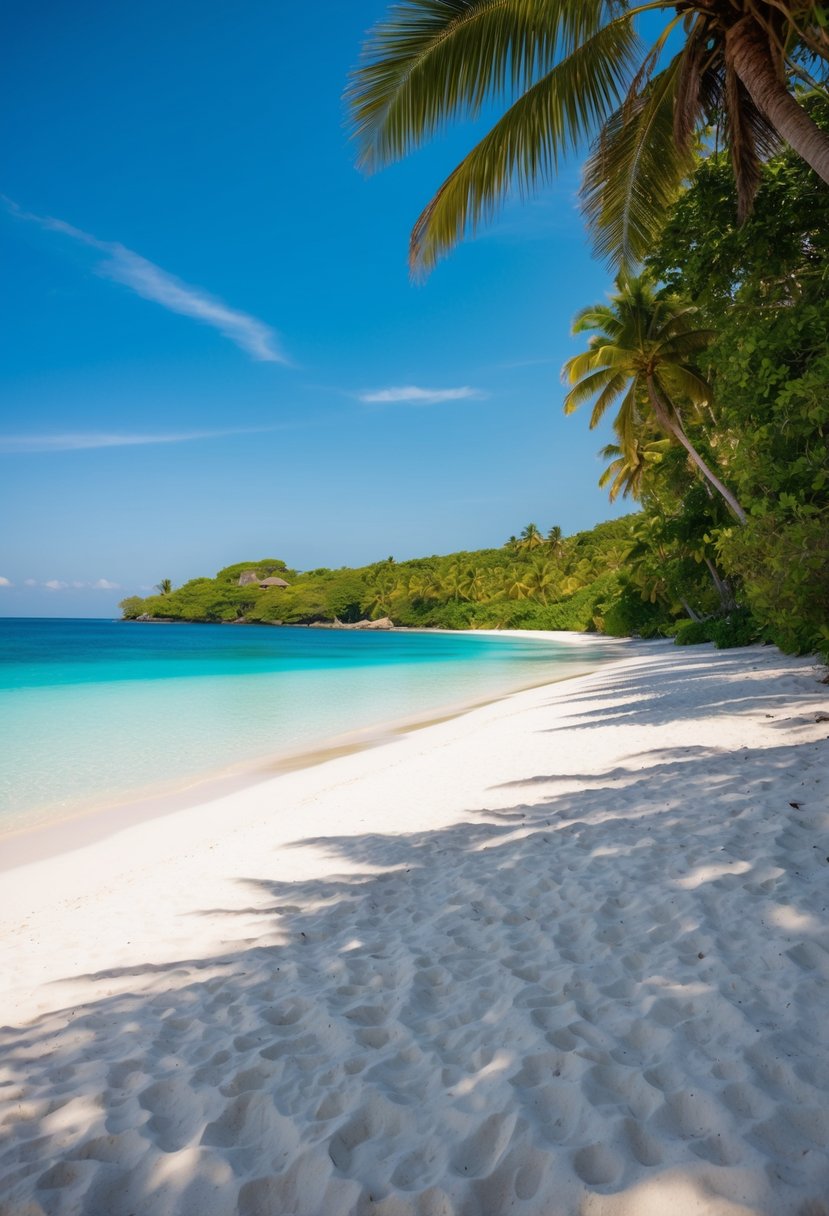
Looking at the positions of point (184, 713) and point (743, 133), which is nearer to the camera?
point (743, 133)

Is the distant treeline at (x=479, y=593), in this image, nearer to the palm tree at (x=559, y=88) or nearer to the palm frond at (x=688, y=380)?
the palm frond at (x=688, y=380)

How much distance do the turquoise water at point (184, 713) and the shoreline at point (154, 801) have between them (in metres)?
0.11

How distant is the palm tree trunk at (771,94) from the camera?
519 centimetres

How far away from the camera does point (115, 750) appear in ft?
42.2

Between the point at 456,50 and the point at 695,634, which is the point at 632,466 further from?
the point at 456,50

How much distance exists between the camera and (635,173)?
7.98 m

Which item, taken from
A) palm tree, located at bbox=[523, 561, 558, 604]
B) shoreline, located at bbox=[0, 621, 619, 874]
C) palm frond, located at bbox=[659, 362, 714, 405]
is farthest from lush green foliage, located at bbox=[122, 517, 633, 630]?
shoreline, located at bbox=[0, 621, 619, 874]

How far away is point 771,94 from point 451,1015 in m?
6.96

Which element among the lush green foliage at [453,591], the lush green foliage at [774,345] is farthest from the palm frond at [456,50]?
the lush green foliage at [453,591]

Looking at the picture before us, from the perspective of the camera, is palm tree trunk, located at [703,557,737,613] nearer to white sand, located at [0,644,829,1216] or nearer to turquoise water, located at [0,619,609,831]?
turquoise water, located at [0,619,609,831]

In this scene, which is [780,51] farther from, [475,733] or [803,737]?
[475,733]

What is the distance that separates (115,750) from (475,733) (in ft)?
23.2

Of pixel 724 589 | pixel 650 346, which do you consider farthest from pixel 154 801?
pixel 724 589

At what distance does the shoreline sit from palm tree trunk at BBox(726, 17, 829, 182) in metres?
9.06
